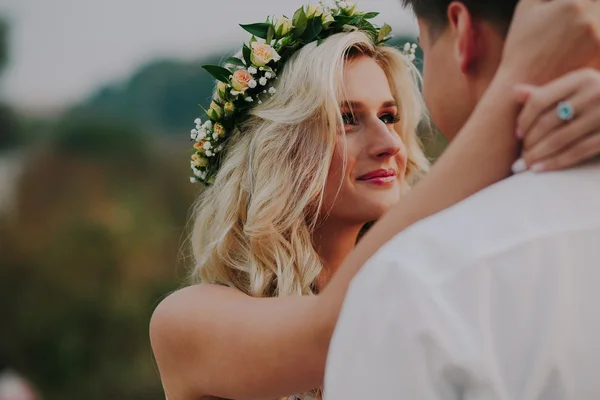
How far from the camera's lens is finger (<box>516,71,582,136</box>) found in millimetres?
1414

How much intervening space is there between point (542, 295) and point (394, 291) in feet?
0.68

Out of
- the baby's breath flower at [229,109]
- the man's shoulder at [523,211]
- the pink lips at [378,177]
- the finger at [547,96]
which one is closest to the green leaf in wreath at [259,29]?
the baby's breath flower at [229,109]

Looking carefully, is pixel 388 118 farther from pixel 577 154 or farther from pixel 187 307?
pixel 577 154

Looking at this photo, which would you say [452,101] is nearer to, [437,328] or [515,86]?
[515,86]

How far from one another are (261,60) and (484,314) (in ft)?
7.28

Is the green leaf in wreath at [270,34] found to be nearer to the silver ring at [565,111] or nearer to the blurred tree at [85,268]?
the silver ring at [565,111]

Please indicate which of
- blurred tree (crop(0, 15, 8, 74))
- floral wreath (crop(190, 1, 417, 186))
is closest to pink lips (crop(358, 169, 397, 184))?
floral wreath (crop(190, 1, 417, 186))

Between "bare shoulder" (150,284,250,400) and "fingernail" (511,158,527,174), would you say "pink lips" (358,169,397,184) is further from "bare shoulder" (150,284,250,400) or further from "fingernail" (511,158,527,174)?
"fingernail" (511,158,527,174)

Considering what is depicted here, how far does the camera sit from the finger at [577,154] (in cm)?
137

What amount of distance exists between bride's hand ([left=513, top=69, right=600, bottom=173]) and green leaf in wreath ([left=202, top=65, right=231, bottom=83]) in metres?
2.07

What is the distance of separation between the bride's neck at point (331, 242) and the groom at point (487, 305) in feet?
6.10

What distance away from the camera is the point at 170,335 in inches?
111

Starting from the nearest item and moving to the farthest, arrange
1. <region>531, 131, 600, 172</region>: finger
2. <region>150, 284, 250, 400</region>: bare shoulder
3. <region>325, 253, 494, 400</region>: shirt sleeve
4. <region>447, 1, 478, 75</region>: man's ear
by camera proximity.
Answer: <region>325, 253, 494, 400</region>: shirt sleeve → <region>531, 131, 600, 172</region>: finger → <region>447, 1, 478, 75</region>: man's ear → <region>150, 284, 250, 400</region>: bare shoulder

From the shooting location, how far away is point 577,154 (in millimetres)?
1375
